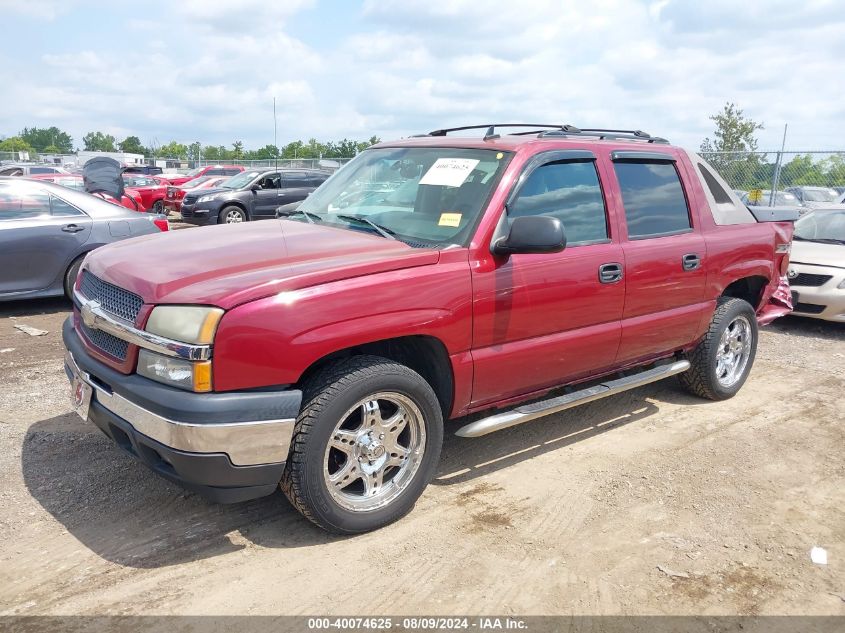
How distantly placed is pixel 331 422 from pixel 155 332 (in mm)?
833

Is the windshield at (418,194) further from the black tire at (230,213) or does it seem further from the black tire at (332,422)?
the black tire at (230,213)

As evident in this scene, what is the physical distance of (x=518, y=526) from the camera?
355 centimetres

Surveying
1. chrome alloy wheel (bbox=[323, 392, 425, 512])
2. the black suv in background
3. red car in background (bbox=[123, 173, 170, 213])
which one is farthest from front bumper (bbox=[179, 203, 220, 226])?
chrome alloy wheel (bbox=[323, 392, 425, 512])

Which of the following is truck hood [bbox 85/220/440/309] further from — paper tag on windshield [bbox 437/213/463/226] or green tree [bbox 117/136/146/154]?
green tree [bbox 117/136/146/154]

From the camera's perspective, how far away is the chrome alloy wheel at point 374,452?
10.8 ft

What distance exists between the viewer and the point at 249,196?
56.7 ft

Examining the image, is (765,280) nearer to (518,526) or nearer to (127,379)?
(518,526)

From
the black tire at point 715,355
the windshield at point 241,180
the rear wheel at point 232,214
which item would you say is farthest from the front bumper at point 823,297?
the windshield at point 241,180

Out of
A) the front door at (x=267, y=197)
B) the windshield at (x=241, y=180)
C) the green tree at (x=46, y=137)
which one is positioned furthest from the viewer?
the green tree at (x=46, y=137)

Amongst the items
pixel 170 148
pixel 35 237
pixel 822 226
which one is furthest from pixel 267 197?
pixel 170 148

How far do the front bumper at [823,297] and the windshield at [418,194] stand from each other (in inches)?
224

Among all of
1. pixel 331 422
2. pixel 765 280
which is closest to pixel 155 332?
pixel 331 422

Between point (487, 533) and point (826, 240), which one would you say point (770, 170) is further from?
point (487, 533)

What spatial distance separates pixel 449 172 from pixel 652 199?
1.51 meters
